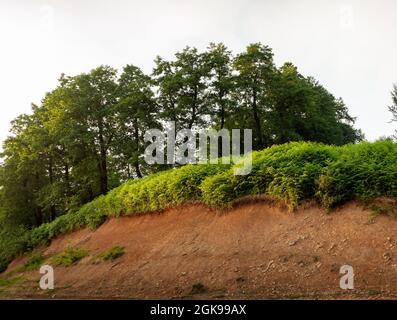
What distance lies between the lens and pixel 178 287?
44.0ft

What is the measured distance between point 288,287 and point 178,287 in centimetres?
382

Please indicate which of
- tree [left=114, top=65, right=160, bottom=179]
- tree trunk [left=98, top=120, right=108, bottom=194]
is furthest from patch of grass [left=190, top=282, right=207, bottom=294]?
tree trunk [left=98, top=120, right=108, bottom=194]

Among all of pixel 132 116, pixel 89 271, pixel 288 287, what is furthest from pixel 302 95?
pixel 288 287

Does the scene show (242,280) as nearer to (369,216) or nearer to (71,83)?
(369,216)

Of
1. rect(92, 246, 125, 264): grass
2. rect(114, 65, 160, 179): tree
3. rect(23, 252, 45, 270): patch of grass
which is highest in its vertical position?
rect(114, 65, 160, 179): tree

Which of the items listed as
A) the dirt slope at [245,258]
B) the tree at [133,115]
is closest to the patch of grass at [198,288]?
the dirt slope at [245,258]

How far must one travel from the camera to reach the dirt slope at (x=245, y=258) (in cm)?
1098

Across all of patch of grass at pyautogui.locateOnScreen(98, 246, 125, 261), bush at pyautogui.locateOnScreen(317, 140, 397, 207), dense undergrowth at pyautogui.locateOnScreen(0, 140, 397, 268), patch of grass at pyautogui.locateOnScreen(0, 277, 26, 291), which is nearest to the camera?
Answer: bush at pyautogui.locateOnScreen(317, 140, 397, 207)

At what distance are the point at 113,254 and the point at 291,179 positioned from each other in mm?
9067

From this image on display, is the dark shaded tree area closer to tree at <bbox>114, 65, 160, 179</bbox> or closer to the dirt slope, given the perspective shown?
tree at <bbox>114, 65, 160, 179</bbox>

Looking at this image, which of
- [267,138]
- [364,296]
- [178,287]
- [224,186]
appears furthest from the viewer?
[267,138]

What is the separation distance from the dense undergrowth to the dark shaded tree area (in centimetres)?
1150

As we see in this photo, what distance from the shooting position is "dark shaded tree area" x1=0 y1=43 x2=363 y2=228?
3412 cm
